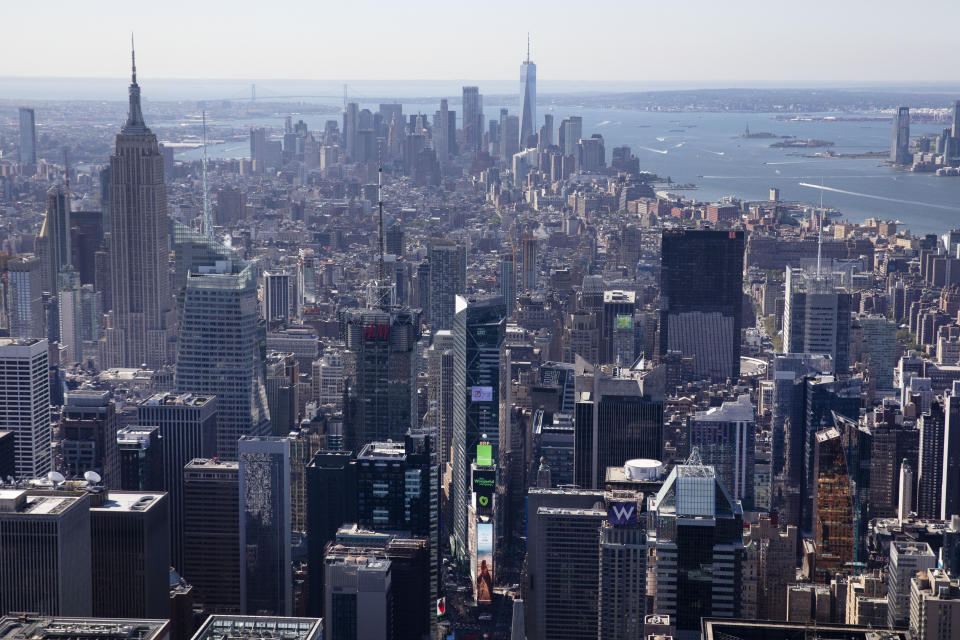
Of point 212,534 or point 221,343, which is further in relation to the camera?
point 221,343

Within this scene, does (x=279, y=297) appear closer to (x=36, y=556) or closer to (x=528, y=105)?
(x=528, y=105)

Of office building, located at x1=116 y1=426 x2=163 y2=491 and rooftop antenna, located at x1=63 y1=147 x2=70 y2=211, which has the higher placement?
rooftop antenna, located at x1=63 y1=147 x2=70 y2=211

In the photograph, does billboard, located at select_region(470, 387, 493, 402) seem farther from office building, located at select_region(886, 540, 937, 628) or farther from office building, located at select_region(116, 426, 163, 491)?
office building, located at select_region(886, 540, 937, 628)

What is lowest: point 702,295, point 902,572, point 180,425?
point 180,425

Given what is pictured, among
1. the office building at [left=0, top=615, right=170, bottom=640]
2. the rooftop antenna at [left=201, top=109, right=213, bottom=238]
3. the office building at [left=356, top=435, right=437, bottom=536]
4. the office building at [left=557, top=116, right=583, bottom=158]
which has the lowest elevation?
the office building at [left=356, top=435, right=437, bottom=536]

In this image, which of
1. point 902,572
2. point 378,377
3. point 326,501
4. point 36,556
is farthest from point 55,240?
point 902,572

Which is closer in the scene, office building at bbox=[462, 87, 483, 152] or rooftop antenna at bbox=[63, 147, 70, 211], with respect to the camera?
rooftop antenna at bbox=[63, 147, 70, 211]

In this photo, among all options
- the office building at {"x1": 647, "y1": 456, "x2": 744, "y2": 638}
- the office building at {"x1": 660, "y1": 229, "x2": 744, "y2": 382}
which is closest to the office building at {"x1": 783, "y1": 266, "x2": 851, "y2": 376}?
the office building at {"x1": 660, "y1": 229, "x2": 744, "y2": 382}

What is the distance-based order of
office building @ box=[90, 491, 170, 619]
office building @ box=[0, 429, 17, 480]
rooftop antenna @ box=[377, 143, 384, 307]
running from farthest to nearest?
rooftop antenna @ box=[377, 143, 384, 307] < office building @ box=[0, 429, 17, 480] < office building @ box=[90, 491, 170, 619]
